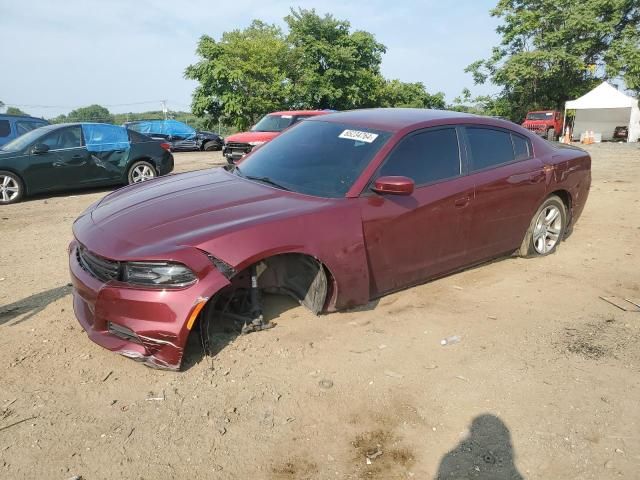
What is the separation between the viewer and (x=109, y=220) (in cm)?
335

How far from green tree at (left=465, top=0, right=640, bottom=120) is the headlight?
122ft

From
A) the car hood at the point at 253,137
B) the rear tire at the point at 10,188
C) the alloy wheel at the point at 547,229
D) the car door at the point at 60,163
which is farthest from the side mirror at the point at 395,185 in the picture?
the car hood at the point at 253,137

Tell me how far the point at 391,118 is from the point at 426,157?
0.49 m

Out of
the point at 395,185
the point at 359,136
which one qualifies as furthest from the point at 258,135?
the point at 395,185

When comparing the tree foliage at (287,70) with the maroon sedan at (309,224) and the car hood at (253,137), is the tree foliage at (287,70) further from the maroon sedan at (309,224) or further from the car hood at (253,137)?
the maroon sedan at (309,224)

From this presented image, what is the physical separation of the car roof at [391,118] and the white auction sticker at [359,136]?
10cm

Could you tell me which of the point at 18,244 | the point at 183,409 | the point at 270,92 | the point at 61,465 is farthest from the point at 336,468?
the point at 270,92

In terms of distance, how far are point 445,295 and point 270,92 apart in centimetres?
2584

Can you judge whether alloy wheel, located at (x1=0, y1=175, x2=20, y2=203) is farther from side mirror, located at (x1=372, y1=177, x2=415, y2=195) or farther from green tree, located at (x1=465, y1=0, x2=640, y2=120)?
green tree, located at (x1=465, y1=0, x2=640, y2=120)

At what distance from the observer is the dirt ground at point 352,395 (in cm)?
237

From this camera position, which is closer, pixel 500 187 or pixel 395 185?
pixel 395 185

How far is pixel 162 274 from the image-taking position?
2.87 meters

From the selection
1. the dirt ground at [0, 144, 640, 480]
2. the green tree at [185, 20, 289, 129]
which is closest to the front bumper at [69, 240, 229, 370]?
the dirt ground at [0, 144, 640, 480]

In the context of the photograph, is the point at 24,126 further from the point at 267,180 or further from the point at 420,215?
the point at 420,215
